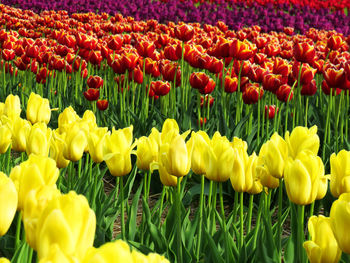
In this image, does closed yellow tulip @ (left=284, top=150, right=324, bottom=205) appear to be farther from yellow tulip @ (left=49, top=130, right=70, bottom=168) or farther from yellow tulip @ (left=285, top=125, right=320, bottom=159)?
yellow tulip @ (left=49, top=130, right=70, bottom=168)

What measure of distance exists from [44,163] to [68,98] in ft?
12.5

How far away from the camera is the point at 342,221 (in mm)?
1284

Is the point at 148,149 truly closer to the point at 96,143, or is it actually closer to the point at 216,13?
the point at 96,143

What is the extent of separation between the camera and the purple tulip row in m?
13.9

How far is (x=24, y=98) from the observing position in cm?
525

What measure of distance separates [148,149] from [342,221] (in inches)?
35.8

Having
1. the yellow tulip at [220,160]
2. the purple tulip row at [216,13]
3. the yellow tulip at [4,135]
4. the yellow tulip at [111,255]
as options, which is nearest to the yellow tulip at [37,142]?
the yellow tulip at [4,135]

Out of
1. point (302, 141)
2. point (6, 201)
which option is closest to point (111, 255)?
point (6, 201)

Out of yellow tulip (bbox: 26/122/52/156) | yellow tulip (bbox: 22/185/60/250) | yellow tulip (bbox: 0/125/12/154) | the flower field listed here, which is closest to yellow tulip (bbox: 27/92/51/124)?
the flower field

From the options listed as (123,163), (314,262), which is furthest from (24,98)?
(314,262)

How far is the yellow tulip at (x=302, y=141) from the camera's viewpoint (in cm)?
185

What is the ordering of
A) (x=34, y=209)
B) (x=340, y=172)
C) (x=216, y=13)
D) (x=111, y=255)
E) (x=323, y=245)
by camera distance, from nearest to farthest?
(x=111, y=255), (x=34, y=209), (x=323, y=245), (x=340, y=172), (x=216, y=13)

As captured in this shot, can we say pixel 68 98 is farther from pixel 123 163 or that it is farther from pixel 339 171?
pixel 339 171

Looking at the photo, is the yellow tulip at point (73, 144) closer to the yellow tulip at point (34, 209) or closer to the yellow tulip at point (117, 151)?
the yellow tulip at point (117, 151)
